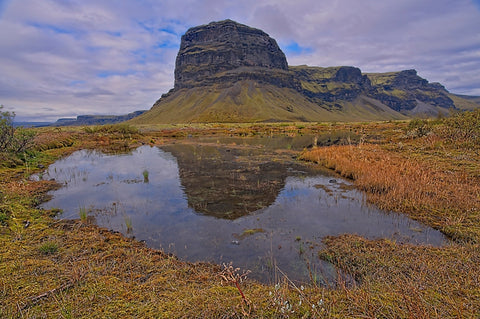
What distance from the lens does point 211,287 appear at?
5090 millimetres

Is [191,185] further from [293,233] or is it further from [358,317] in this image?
[358,317]

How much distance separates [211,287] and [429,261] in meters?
5.66

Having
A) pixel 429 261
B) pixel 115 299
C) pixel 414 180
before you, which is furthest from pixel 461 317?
pixel 414 180

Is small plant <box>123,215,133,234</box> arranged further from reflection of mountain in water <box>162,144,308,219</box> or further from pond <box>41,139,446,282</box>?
reflection of mountain in water <box>162,144,308,219</box>

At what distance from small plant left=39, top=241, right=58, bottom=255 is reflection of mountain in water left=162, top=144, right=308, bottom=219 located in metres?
5.91

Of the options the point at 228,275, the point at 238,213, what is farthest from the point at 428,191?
the point at 228,275

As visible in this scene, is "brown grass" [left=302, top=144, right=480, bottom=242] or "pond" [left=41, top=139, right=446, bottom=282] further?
"brown grass" [left=302, top=144, right=480, bottom=242]

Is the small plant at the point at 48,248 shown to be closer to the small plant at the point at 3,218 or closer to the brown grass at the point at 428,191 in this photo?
the small plant at the point at 3,218

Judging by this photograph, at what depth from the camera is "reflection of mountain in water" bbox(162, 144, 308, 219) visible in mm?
12258

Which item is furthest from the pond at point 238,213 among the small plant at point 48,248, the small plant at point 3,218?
the small plant at point 48,248

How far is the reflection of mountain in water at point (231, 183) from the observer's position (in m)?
12.3

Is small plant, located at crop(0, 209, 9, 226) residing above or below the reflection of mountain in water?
above

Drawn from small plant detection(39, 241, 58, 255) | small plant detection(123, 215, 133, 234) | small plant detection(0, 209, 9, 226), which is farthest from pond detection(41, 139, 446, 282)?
small plant detection(39, 241, 58, 255)

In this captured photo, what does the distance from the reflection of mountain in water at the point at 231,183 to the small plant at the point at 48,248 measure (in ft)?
19.4
